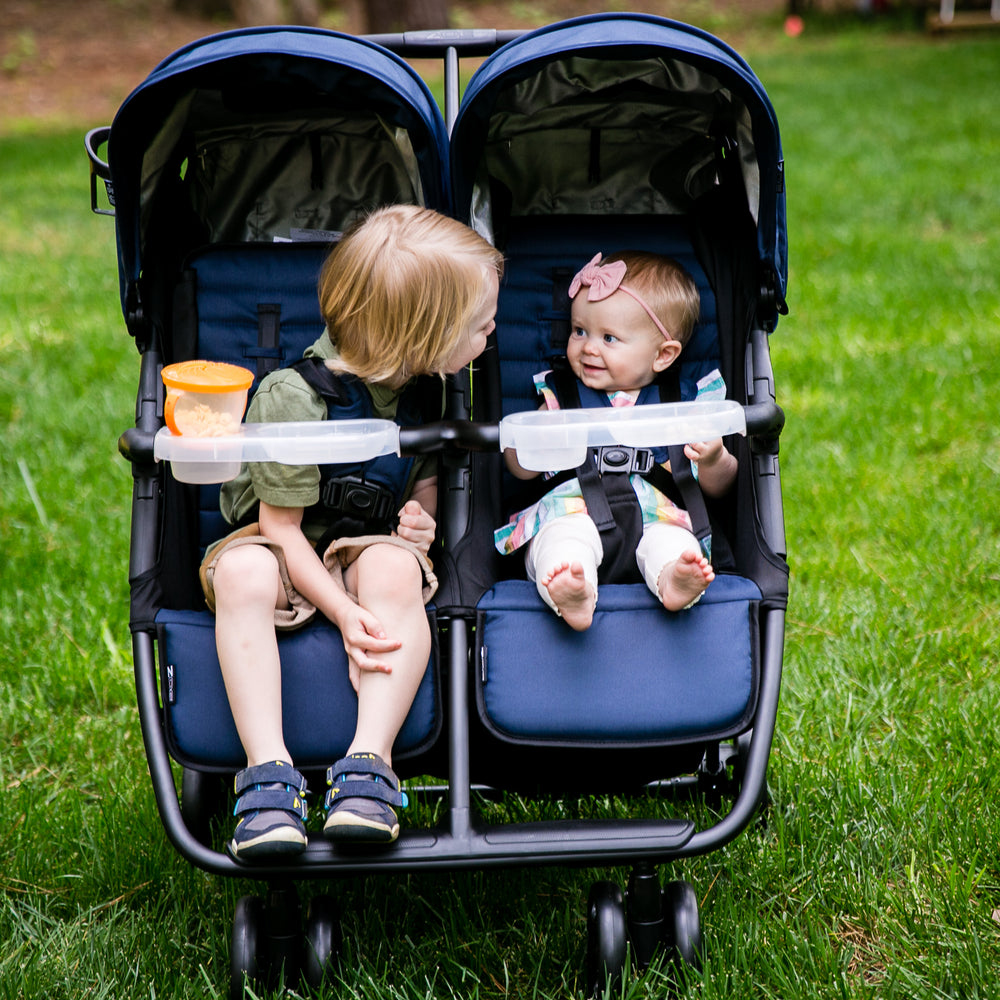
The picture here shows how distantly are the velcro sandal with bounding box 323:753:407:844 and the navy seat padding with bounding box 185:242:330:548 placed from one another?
96 centimetres

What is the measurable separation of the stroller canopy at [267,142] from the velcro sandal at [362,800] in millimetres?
1081

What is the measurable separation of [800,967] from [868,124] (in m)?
8.64

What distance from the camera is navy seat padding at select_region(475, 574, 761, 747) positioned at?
78.7 inches

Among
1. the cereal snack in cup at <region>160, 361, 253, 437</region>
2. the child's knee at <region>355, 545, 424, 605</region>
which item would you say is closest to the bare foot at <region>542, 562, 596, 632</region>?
the child's knee at <region>355, 545, 424, 605</region>

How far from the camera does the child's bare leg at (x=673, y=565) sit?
6.48ft

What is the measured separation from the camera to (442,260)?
7.06ft

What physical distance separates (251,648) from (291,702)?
0.12 m

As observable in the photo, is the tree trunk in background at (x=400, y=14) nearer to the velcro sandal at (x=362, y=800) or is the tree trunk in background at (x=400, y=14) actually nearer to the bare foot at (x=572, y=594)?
the bare foot at (x=572, y=594)

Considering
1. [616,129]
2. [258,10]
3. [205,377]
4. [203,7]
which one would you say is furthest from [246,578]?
[203,7]

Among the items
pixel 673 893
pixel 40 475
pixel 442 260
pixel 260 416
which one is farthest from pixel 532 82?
pixel 40 475

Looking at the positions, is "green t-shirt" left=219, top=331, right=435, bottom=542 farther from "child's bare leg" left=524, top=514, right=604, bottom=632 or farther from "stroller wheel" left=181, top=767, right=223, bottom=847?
"stroller wheel" left=181, top=767, right=223, bottom=847

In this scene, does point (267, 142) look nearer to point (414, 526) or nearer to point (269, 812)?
point (414, 526)

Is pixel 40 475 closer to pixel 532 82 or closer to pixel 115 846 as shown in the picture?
pixel 115 846

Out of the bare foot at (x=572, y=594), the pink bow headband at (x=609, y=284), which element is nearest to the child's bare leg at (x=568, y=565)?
the bare foot at (x=572, y=594)
